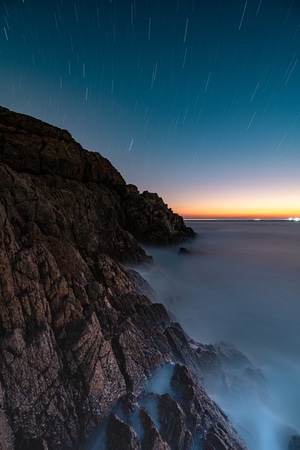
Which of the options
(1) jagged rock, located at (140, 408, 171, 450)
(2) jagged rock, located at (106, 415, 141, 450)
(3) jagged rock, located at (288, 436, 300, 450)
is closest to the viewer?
(2) jagged rock, located at (106, 415, 141, 450)

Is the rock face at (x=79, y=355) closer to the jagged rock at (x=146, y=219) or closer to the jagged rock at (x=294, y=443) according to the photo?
the jagged rock at (x=294, y=443)

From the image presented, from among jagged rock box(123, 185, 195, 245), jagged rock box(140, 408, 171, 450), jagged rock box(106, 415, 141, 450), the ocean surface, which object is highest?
jagged rock box(123, 185, 195, 245)

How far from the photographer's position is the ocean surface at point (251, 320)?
13039 mm

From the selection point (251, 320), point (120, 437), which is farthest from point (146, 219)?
point (120, 437)

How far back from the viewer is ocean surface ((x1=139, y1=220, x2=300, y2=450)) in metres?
13.0

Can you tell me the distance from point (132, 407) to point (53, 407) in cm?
279

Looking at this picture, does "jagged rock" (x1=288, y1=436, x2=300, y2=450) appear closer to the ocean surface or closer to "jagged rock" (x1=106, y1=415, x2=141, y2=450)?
the ocean surface

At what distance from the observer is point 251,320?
2620 cm

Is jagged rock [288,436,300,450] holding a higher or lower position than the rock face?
lower

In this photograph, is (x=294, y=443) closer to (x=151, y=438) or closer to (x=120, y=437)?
(x=151, y=438)

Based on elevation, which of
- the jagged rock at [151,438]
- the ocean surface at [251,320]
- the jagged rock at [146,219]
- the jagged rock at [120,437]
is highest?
the jagged rock at [146,219]

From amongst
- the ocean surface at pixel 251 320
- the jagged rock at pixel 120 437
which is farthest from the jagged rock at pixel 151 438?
the ocean surface at pixel 251 320

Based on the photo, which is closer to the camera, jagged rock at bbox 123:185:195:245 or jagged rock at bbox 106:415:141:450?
jagged rock at bbox 106:415:141:450

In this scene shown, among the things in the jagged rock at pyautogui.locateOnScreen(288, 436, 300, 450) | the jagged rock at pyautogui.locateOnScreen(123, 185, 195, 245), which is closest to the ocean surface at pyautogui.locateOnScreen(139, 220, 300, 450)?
the jagged rock at pyautogui.locateOnScreen(288, 436, 300, 450)
